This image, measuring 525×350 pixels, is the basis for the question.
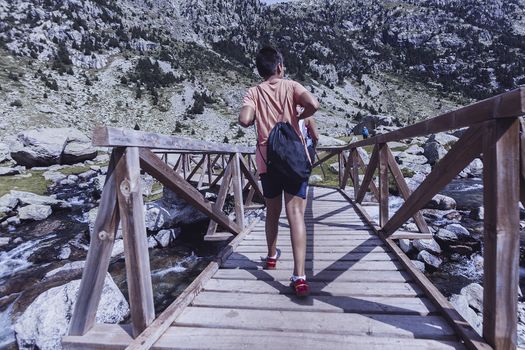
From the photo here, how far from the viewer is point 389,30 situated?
424ft

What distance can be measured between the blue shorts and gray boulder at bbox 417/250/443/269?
523cm

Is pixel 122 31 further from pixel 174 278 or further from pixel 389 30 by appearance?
pixel 389 30

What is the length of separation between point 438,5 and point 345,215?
16147cm

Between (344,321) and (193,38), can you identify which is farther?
(193,38)

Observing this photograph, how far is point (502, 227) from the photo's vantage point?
1.85 meters

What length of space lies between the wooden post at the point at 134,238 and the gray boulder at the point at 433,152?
1975 centimetres

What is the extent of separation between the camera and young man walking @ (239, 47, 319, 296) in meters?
2.88

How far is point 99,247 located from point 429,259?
264 inches

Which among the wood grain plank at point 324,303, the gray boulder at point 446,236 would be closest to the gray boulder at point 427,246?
the gray boulder at point 446,236

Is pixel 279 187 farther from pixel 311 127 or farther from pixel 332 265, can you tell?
pixel 332 265

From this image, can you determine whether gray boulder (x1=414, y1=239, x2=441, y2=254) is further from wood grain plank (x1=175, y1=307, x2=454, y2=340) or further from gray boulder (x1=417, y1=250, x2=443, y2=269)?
wood grain plank (x1=175, y1=307, x2=454, y2=340)

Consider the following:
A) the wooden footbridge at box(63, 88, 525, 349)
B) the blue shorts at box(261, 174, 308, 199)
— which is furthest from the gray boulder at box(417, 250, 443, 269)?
the blue shorts at box(261, 174, 308, 199)

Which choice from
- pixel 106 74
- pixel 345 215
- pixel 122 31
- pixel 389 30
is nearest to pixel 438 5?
pixel 389 30

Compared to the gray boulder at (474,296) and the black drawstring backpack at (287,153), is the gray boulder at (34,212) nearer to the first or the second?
the black drawstring backpack at (287,153)
